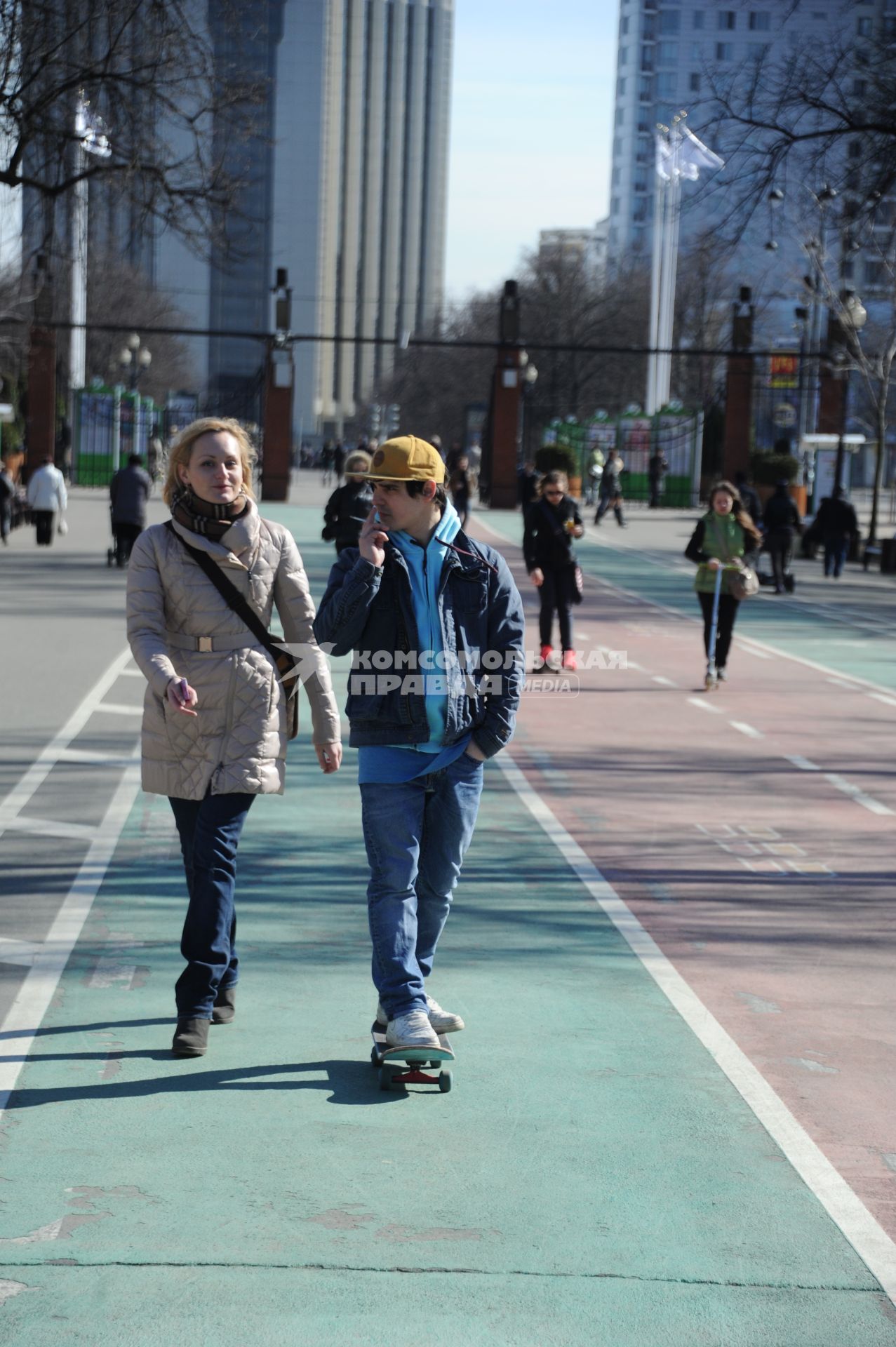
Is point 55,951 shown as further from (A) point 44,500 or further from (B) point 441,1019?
(A) point 44,500

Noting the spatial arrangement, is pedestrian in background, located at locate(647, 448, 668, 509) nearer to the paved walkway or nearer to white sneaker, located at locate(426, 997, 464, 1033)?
the paved walkway

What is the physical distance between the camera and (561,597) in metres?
17.7

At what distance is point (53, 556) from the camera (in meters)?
31.4

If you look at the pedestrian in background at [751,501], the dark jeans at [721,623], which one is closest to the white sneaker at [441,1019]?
the dark jeans at [721,623]

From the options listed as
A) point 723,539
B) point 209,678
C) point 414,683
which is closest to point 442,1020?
point 414,683

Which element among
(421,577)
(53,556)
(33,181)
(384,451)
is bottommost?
(53,556)

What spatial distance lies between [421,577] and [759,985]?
2.31m

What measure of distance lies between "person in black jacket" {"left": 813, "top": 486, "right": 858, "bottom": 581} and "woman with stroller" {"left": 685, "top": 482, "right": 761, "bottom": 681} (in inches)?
684

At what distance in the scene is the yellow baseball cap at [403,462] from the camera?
214 inches

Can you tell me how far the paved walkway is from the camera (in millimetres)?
4016

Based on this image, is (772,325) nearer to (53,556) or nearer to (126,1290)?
(53,556)

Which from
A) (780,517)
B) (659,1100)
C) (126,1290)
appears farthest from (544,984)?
(780,517)

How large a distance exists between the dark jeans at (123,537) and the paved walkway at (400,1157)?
19.8m

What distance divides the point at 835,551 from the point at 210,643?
29.3m
